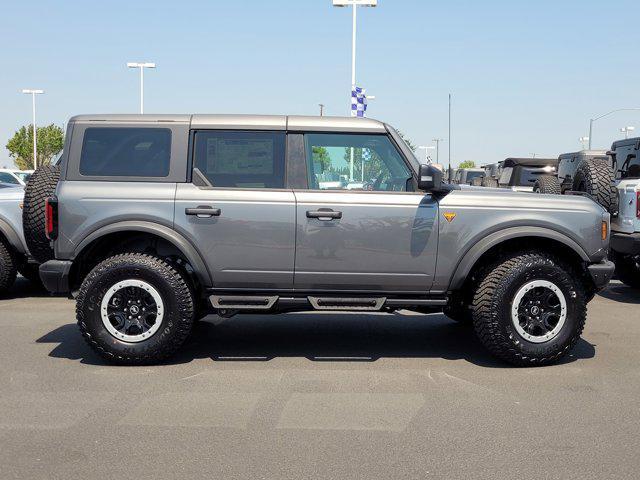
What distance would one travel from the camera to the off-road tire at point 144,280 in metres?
5.69

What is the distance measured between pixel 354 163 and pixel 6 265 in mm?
5033

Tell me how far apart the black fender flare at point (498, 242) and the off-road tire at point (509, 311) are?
7.6 inches

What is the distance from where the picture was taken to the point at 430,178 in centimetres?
557

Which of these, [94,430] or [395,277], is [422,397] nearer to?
[395,277]

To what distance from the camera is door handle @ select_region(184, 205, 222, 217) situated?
5676mm

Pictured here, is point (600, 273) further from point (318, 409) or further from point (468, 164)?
point (468, 164)

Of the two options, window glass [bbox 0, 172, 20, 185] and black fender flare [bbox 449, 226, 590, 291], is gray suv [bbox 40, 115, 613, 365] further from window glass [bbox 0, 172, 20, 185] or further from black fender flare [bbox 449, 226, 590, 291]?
window glass [bbox 0, 172, 20, 185]

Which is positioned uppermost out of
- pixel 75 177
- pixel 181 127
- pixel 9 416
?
pixel 181 127

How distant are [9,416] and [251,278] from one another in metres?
2.06

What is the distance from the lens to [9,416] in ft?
14.8

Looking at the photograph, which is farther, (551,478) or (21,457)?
(21,457)

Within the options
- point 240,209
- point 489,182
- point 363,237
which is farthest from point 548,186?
point 240,209

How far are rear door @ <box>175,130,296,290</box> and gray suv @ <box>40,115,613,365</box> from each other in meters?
0.01

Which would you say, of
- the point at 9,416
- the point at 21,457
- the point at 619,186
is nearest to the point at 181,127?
the point at 9,416
